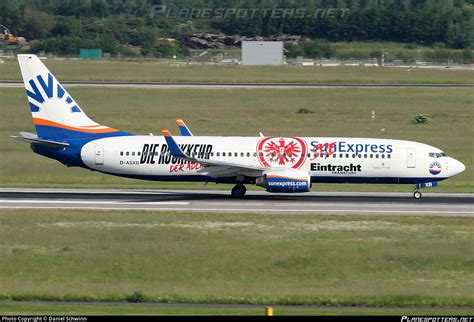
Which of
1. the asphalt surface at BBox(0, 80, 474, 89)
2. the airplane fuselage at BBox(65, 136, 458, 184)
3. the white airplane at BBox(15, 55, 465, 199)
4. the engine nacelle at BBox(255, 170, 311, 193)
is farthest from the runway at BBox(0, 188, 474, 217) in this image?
the asphalt surface at BBox(0, 80, 474, 89)

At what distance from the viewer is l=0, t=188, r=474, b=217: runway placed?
158ft

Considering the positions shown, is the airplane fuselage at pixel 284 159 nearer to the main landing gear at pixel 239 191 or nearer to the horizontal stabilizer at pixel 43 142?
the main landing gear at pixel 239 191

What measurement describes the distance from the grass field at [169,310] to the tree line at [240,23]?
126 meters

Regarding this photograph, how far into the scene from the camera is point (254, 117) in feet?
284

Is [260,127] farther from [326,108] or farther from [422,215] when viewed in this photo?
[422,215]

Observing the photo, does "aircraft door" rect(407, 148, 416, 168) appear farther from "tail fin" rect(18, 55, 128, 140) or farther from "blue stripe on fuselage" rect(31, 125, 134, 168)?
"tail fin" rect(18, 55, 128, 140)

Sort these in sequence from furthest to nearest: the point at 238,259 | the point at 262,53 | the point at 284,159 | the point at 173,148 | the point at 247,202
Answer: the point at 262,53
the point at 284,159
the point at 247,202
the point at 173,148
the point at 238,259

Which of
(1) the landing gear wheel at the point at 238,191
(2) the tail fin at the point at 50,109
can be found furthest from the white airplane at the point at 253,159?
(2) the tail fin at the point at 50,109

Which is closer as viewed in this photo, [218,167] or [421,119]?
[218,167]

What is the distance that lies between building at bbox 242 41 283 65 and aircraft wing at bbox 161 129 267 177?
88.7 m

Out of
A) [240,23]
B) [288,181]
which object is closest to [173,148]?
[288,181]

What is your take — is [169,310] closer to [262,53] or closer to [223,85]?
[223,85]

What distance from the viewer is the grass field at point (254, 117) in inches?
2475

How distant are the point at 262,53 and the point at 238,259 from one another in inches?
4178
